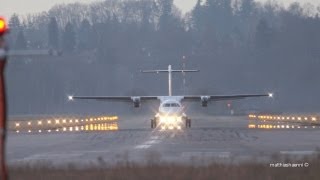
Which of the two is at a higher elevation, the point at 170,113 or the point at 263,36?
the point at 263,36

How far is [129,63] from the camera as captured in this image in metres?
172

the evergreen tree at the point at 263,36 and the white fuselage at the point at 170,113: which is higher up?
the evergreen tree at the point at 263,36

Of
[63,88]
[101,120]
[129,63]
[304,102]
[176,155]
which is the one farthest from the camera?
[129,63]

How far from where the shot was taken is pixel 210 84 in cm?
15550

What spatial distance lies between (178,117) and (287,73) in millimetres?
92420

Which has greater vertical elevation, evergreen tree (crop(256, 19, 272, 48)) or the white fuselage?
evergreen tree (crop(256, 19, 272, 48))

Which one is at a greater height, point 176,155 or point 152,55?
point 152,55

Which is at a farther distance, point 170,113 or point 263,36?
point 263,36

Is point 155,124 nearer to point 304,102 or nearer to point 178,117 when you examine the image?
point 178,117

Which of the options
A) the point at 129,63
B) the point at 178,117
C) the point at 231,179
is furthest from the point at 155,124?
the point at 129,63

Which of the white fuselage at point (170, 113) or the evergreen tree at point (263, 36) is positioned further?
the evergreen tree at point (263, 36)

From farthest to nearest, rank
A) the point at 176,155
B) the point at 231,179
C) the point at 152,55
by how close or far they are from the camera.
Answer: the point at 152,55
the point at 176,155
the point at 231,179

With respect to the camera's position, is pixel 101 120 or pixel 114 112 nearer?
pixel 101 120

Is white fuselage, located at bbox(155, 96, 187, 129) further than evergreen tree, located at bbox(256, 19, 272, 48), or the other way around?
evergreen tree, located at bbox(256, 19, 272, 48)
